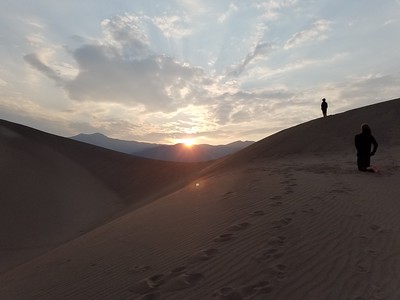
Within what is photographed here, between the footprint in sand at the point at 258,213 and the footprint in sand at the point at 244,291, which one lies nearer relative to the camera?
the footprint in sand at the point at 244,291

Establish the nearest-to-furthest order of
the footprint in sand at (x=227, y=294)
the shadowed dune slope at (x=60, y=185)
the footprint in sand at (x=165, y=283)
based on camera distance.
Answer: the footprint in sand at (x=227, y=294), the footprint in sand at (x=165, y=283), the shadowed dune slope at (x=60, y=185)

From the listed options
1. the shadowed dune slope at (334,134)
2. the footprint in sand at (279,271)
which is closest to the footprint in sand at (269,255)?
the footprint in sand at (279,271)

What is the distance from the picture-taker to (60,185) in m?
22.2

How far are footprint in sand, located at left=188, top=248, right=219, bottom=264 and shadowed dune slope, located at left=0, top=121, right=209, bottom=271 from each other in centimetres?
811

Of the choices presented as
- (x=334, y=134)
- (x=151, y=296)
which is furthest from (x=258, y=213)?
(x=334, y=134)

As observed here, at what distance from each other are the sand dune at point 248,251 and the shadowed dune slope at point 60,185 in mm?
6307

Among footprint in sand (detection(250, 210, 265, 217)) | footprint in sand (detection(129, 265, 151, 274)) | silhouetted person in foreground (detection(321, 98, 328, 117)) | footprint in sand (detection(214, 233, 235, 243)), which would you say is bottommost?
footprint in sand (detection(129, 265, 151, 274))

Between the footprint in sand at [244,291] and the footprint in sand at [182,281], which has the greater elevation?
the footprint in sand at [182,281]

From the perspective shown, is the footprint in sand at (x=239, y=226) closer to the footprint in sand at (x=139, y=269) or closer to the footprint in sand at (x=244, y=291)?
the footprint in sand at (x=139, y=269)

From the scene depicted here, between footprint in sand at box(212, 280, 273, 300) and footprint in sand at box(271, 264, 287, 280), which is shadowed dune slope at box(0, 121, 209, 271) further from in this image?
footprint in sand at box(271, 264, 287, 280)

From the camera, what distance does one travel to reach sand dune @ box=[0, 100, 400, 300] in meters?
3.92

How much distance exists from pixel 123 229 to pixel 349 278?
5023 mm

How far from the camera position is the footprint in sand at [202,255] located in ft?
15.3

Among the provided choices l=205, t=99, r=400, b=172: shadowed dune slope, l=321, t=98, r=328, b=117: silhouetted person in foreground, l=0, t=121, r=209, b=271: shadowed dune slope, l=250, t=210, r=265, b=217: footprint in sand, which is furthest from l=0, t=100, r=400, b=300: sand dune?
l=321, t=98, r=328, b=117: silhouetted person in foreground
